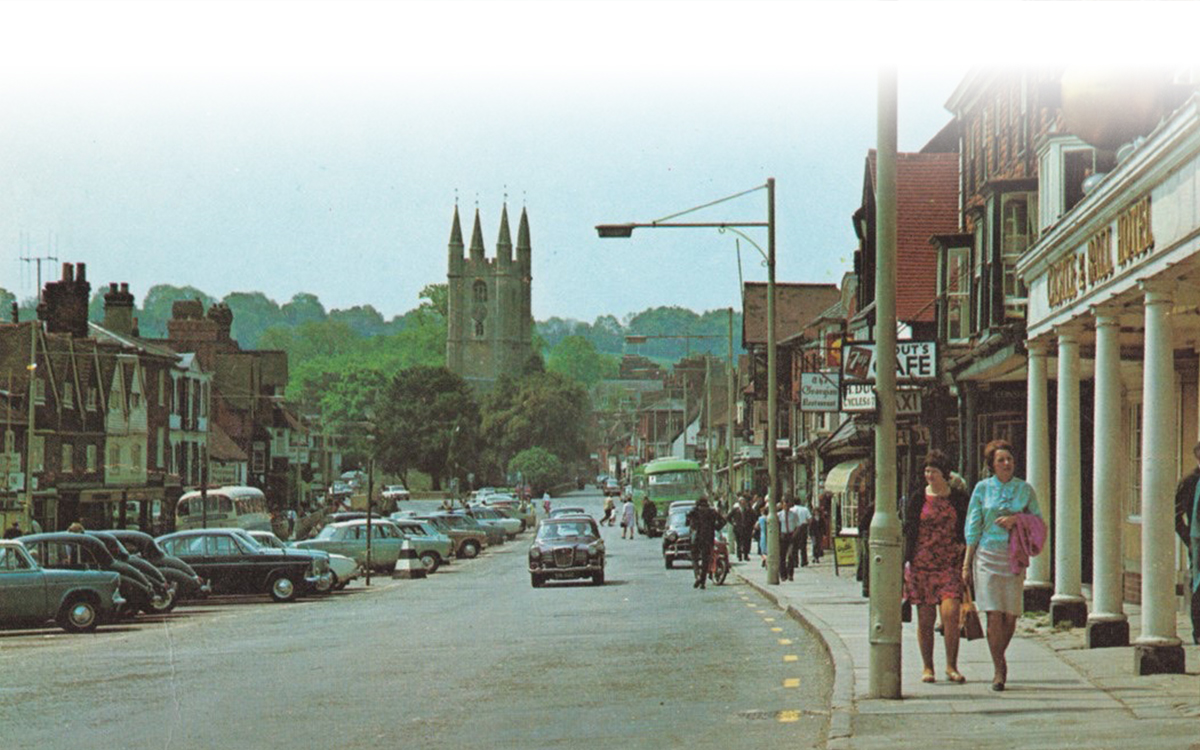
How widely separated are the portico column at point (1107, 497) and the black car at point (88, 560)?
55.2 ft

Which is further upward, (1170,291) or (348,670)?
(1170,291)

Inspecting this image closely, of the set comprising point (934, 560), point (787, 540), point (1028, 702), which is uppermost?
point (934, 560)

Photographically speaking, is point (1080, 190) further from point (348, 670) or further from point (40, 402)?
point (40, 402)

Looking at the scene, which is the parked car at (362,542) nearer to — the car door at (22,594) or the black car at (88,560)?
the black car at (88,560)

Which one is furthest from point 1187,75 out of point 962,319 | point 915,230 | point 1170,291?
point 915,230

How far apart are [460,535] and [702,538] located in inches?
1078

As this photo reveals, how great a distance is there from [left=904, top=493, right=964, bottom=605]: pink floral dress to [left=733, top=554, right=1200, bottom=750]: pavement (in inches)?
28.0

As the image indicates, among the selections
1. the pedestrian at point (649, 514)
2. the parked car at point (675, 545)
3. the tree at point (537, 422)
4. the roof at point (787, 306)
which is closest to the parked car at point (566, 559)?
the parked car at point (675, 545)

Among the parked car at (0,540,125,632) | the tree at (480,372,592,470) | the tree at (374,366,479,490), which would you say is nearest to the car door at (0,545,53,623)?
the parked car at (0,540,125,632)

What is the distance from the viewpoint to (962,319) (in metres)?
33.1

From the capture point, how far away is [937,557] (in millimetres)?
13711

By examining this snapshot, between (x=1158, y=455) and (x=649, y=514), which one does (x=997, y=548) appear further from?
(x=649, y=514)

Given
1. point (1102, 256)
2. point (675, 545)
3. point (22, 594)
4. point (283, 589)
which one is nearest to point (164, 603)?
point (283, 589)

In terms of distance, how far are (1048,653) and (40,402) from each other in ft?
183
